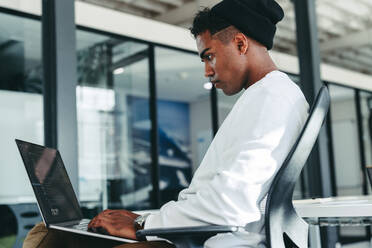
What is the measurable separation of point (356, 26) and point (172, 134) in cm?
493

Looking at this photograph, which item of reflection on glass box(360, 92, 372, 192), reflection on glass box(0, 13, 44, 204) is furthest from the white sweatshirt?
reflection on glass box(360, 92, 372, 192)

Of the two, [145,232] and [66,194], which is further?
[66,194]

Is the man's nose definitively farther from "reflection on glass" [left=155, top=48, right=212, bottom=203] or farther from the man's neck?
"reflection on glass" [left=155, top=48, right=212, bottom=203]

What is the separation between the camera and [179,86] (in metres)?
9.46

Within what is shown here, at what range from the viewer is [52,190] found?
1.49 meters

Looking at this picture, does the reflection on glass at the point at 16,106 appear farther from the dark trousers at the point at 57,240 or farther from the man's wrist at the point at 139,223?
the man's wrist at the point at 139,223

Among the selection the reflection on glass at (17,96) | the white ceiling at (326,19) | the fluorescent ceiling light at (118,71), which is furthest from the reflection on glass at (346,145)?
the reflection on glass at (17,96)

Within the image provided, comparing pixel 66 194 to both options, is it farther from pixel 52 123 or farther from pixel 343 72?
pixel 343 72

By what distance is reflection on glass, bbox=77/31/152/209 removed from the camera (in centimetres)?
525

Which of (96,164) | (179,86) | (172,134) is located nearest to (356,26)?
(179,86)

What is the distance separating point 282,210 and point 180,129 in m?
10.7

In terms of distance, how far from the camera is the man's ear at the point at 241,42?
1.43 metres

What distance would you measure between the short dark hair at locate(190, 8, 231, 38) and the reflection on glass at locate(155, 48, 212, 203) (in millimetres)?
6718

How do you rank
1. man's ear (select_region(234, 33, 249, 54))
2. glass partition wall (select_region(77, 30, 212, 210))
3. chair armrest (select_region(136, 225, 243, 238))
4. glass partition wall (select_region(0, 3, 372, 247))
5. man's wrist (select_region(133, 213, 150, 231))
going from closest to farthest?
chair armrest (select_region(136, 225, 243, 238)) → man's wrist (select_region(133, 213, 150, 231)) → man's ear (select_region(234, 33, 249, 54)) → glass partition wall (select_region(0, 3, 372, 247)) → glass partition wall (select_region(77, 30, 212, 210))
